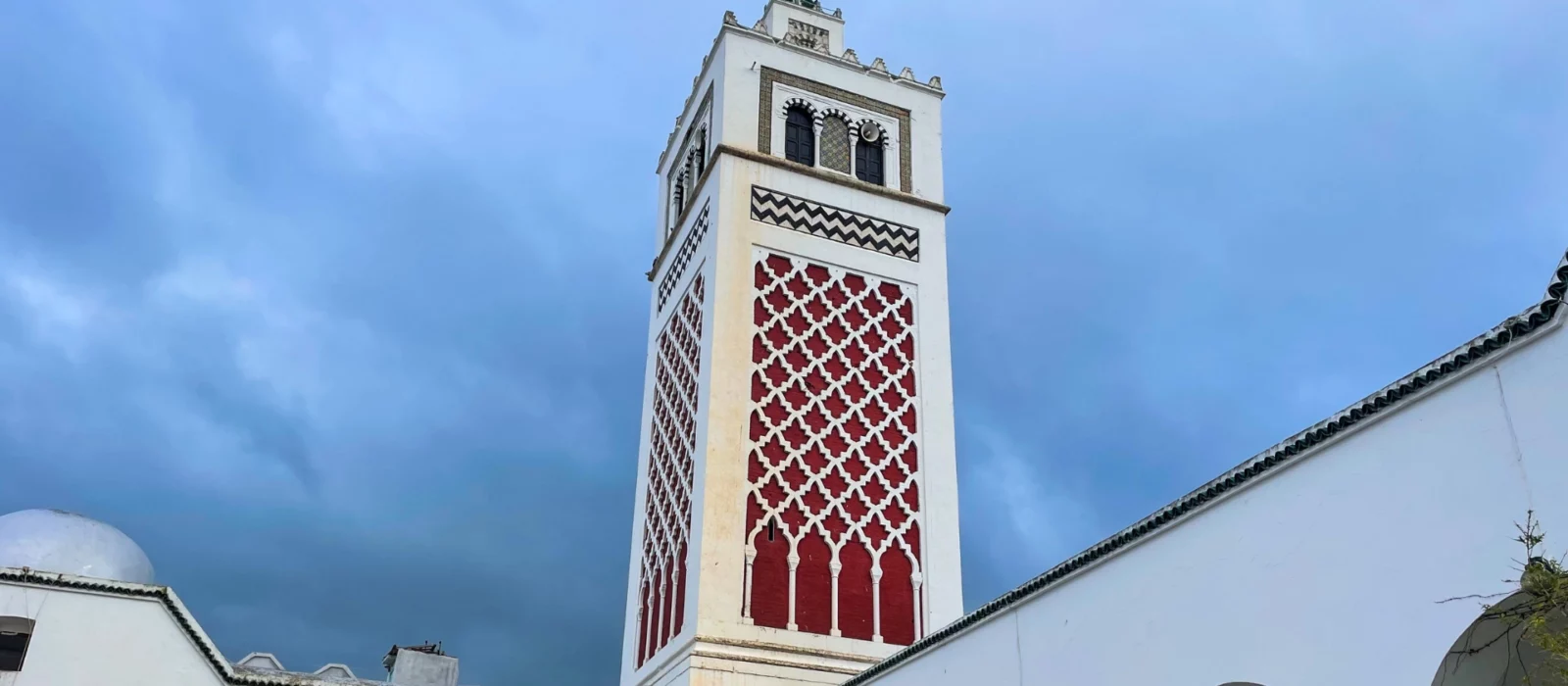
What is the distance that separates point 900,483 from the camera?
950cm

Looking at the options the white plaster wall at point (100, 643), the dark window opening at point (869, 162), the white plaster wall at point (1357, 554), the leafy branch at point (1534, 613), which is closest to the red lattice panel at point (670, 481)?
the dark window opening at point (869, 162)

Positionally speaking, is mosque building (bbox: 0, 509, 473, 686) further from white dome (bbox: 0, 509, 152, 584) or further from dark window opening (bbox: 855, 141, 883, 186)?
dark window opening (bbox: 855, 141, 883, 186)

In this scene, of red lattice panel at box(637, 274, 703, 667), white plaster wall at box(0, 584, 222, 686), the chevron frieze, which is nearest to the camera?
white plaster wall at box(0, 584, 222, 686)

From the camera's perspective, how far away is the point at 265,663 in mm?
8109

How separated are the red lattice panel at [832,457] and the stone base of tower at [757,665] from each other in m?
0.21

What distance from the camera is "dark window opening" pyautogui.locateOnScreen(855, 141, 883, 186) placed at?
1090 centimetres

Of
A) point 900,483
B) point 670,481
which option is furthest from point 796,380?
point 670,481

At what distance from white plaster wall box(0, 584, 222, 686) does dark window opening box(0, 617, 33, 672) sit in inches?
2.1

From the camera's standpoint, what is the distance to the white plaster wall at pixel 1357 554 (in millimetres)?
3424

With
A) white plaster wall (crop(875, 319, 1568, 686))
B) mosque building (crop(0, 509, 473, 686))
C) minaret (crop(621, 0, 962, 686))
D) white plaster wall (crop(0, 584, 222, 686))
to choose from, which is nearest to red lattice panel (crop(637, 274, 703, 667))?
minaret (crop(621, 0, 962, 686))

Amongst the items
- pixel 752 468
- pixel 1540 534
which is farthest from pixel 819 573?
pixel 1540 534

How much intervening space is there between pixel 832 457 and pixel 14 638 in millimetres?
5272

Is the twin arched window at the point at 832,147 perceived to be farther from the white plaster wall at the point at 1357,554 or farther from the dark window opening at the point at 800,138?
the white plaster wall at the point at 1357,554

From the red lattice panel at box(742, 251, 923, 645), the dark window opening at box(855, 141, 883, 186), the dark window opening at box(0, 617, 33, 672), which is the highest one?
the dark window opening at box(855, 141, 883, 186)
